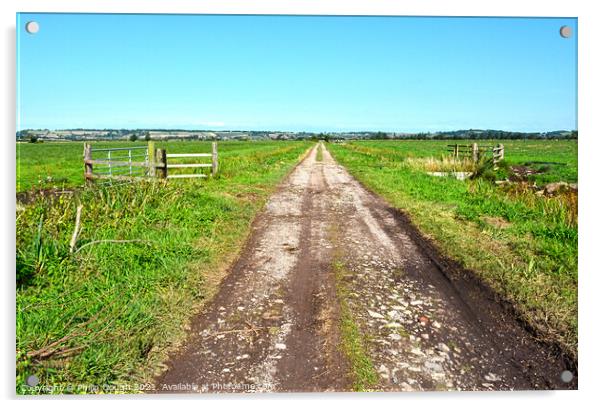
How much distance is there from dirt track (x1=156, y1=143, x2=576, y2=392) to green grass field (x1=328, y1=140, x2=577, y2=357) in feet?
1.20

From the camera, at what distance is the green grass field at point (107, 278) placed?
3684 millimetres

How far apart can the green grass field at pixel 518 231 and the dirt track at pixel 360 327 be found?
0.37 metres

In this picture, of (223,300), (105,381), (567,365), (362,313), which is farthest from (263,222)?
(567,365)

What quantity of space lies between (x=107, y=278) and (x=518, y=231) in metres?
6.12

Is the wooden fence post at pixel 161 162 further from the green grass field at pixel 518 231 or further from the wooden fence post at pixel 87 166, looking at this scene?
the green grass field at pixel 518 231

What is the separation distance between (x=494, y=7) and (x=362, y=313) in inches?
141

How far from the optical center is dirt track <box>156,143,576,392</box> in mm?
3520

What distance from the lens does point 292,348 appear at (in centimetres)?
379

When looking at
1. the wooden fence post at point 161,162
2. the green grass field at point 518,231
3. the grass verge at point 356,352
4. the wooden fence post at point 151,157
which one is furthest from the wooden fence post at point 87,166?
the grass verge at point 356,352

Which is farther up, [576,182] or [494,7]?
[494,7]

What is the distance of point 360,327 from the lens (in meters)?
4.13

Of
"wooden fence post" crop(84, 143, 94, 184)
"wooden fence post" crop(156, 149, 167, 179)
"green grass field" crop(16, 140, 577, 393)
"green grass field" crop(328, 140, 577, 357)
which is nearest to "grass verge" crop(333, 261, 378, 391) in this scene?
"green grass field" crop(16, 140, 577, 393)

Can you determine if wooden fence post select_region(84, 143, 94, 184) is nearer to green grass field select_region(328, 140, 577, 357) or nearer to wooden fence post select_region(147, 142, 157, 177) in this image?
wooden fence post select_region(147, 142, 157, 177)

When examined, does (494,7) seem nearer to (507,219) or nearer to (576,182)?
(576,182)
